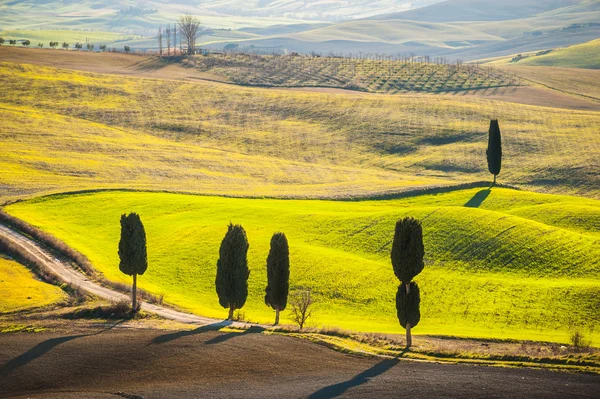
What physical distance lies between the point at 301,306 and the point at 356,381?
17.0 meters

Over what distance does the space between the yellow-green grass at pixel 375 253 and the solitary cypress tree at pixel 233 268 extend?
4.04m

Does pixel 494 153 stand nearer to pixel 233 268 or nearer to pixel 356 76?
pixel 233 268

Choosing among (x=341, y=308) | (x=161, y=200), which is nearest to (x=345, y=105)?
(x=161, y=200)

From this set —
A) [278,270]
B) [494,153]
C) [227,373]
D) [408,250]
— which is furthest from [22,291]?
[494,153]

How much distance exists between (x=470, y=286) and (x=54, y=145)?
243 feet

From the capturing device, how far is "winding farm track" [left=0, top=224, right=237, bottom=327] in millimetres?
49969

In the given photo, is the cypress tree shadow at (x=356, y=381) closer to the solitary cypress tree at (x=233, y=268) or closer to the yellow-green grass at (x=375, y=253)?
the yellow-green grass at (x=375, y=253)

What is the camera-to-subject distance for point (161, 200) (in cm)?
8306

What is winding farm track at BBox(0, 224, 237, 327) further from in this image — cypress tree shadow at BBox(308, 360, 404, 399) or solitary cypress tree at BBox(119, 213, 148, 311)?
cypress tree shadow at BBox(308, 360, 404, 399)

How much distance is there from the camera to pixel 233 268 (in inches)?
1935

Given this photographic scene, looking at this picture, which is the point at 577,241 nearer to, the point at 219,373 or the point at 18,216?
the point at 219,373

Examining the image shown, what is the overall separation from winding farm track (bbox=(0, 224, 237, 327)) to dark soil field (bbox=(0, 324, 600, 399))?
6.69 meters

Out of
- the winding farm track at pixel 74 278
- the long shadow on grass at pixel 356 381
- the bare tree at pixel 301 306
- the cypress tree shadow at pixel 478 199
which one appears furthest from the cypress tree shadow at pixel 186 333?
the cypress tree shadow at pixel 478 199

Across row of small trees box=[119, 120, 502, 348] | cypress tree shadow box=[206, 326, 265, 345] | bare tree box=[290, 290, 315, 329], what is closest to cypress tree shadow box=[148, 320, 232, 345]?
cypress tree shadow box=[206, 326, 265, 345]
